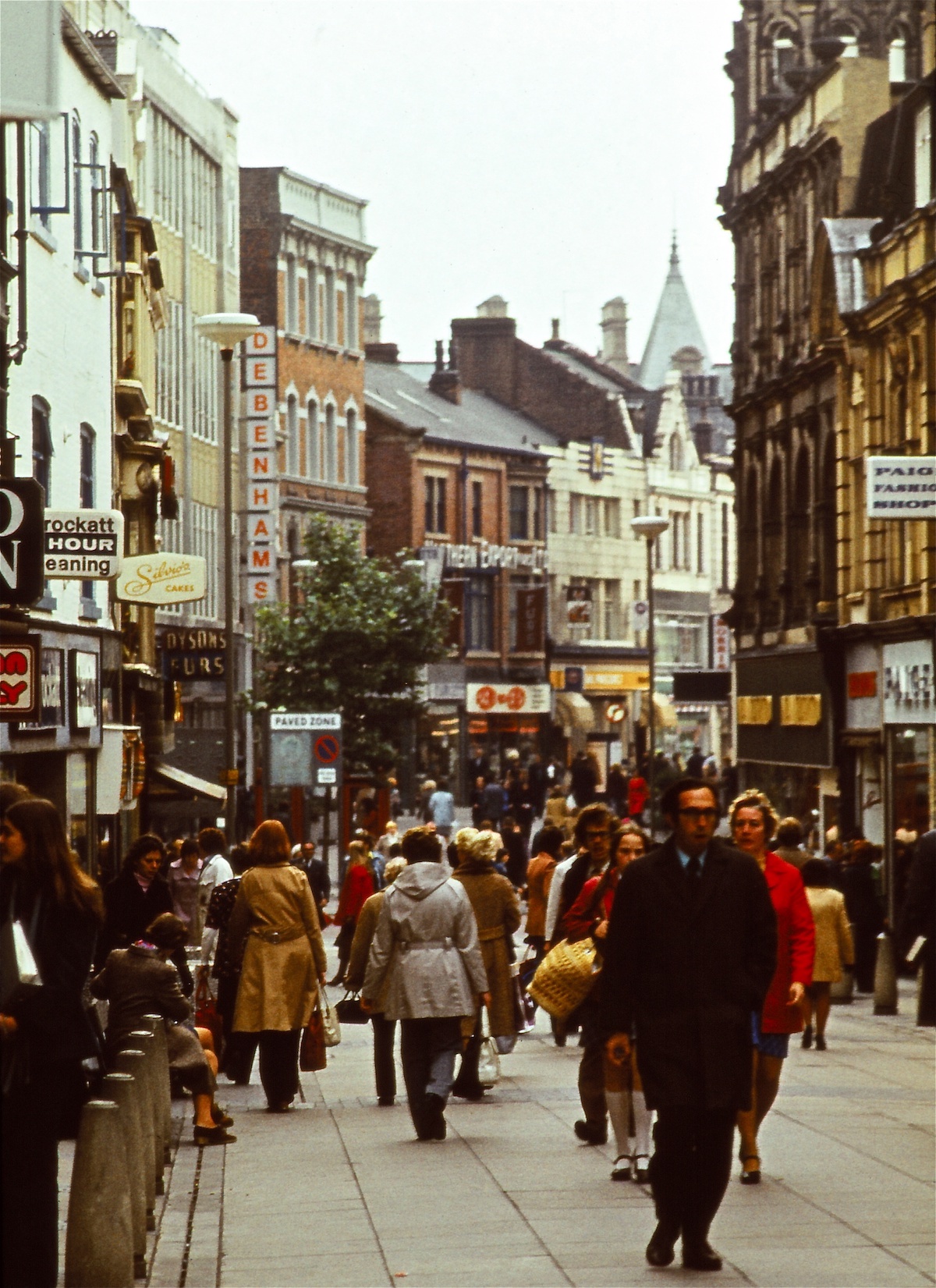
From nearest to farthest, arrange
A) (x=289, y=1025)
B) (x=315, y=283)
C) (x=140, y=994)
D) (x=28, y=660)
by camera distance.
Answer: (x=140, y=994) → (x=289, y=1025) → (x=28, y=660) → (x=315, y=283)

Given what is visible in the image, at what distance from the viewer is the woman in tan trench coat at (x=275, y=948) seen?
15328 mm

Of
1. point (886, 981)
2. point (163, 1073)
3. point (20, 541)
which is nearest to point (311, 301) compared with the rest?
point (886, 981)

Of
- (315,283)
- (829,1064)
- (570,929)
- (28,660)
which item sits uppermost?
(315,283)

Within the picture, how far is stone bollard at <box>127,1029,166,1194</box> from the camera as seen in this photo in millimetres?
11695

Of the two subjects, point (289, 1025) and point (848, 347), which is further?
point (848, 347)

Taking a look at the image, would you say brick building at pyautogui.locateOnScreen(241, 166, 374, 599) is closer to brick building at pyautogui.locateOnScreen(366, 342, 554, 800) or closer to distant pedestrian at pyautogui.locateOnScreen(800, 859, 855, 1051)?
brick building at pyautogui.locateOnScreen(366, 342, 554, 800)

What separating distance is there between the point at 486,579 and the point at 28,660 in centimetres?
6383

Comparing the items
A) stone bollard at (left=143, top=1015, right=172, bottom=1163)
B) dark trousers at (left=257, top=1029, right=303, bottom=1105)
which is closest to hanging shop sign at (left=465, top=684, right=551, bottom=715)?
dark trousers at (left=257, top=1029, right=303, bottom=1105)

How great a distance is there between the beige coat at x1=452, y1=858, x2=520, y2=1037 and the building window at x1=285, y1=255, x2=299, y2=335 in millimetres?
55660

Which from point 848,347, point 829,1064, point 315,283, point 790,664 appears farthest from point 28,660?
point 315,283

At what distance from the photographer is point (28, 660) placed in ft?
58.4

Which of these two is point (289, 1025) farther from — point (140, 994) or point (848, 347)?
point (848, 347)

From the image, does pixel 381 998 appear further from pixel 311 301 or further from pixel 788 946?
pixel 311 301

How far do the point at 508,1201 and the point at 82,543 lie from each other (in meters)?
12.9
